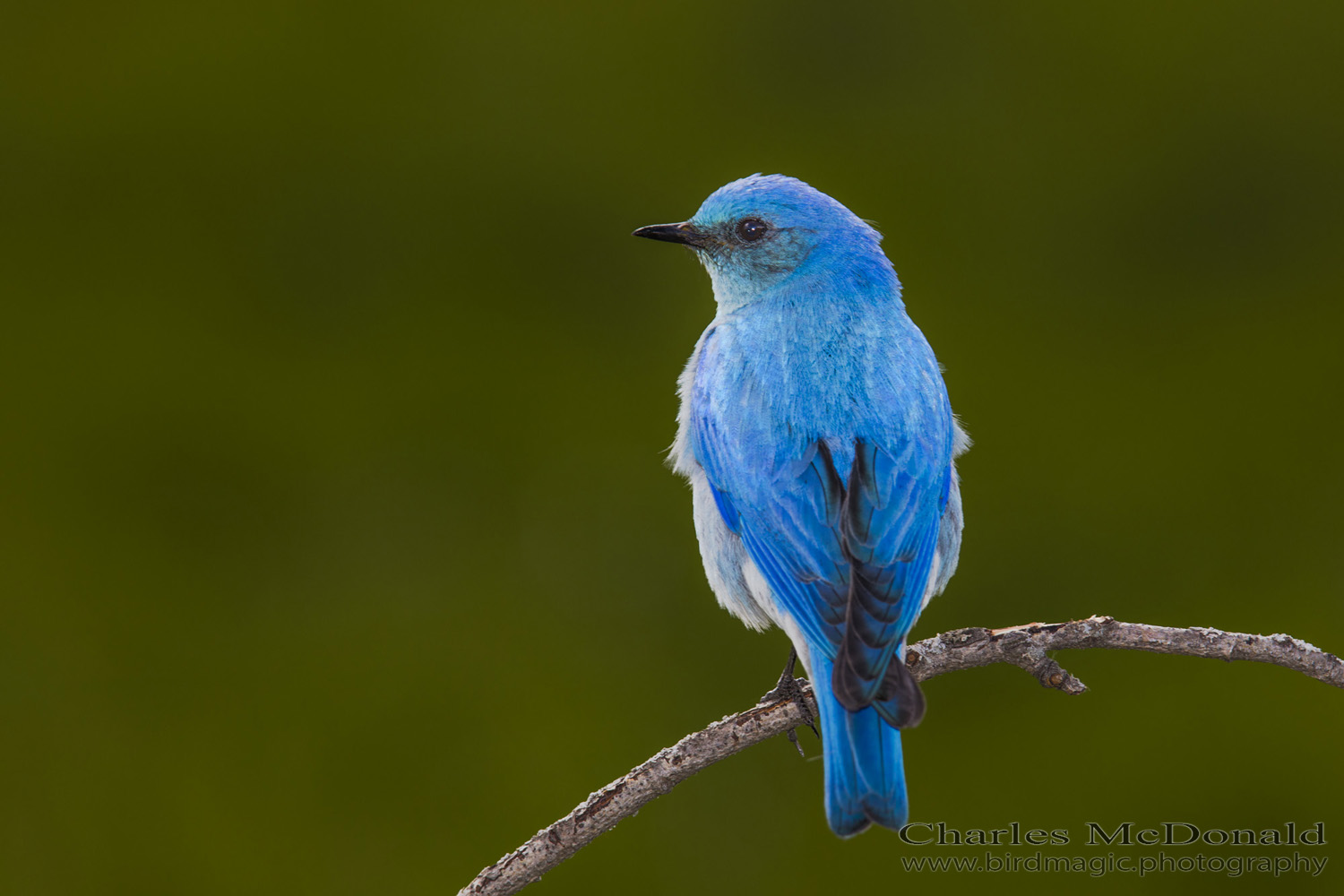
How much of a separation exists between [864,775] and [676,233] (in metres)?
1.60

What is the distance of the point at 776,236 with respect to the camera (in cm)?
323

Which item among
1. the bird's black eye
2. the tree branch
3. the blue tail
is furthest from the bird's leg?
the bird's black eye

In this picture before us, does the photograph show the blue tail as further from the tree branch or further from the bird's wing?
the tree branch

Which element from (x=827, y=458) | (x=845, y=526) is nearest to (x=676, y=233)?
(x=827, y=458)

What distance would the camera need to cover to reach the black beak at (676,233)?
3.26m

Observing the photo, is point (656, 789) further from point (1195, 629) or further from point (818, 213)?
point (818, 213)

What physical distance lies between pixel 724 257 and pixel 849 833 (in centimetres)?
161

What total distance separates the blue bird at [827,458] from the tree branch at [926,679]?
0.18m

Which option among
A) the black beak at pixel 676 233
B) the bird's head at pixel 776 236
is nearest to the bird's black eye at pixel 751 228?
the bird's head at pixel 776 236

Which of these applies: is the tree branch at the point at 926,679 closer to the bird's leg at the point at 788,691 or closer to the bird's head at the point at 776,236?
the bird's leg at the point at 788,691

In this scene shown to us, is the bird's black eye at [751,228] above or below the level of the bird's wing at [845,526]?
above

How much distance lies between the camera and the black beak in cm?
326

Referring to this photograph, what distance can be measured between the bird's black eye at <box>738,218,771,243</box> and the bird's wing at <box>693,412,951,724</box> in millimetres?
655

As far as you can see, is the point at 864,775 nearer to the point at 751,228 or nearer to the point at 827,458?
the point at 827,458
